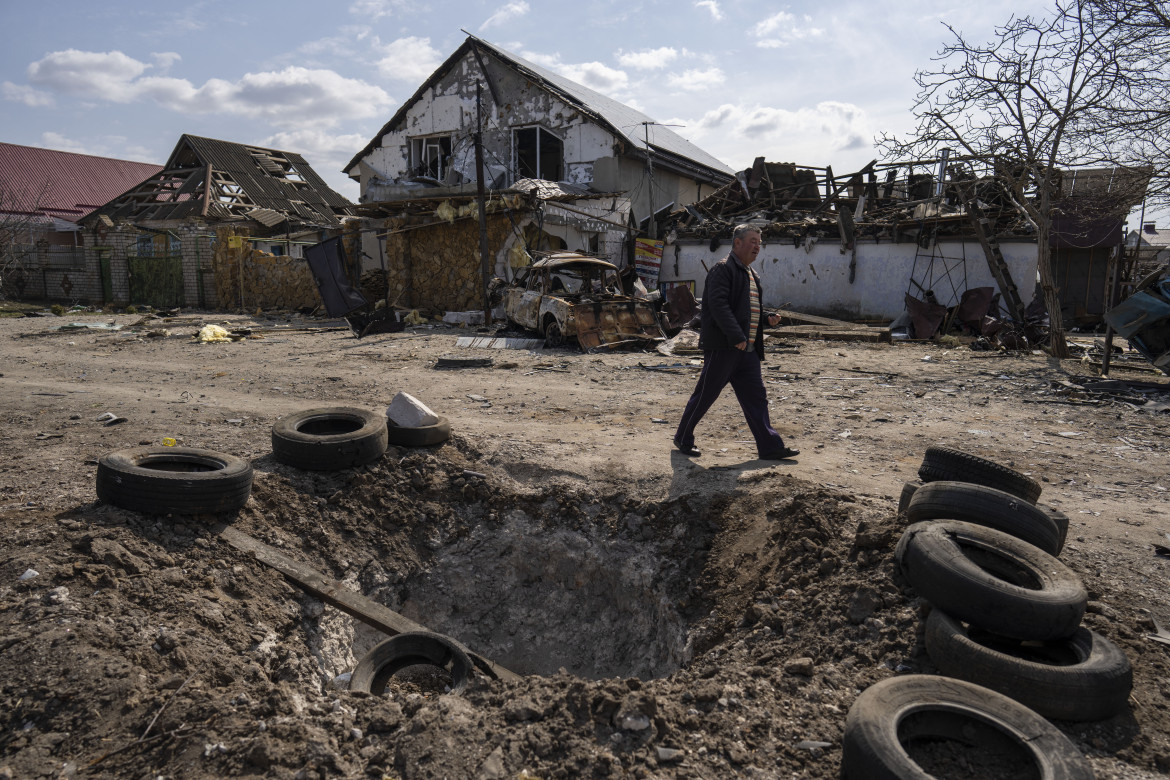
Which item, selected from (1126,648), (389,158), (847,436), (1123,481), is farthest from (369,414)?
(389,158)

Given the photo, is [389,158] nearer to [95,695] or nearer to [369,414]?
[369,414]

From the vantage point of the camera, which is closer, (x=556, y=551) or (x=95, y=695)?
(x=95, y=695)

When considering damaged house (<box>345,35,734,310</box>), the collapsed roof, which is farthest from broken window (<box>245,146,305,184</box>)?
the collapsed roof

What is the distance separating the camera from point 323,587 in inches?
157

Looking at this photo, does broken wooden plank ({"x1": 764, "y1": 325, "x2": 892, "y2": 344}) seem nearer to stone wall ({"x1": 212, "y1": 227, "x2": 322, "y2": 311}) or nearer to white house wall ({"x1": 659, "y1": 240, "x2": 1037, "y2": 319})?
white house wall ({"x1": 659, "y1": 240, "x2": 1037, "y2": 319})

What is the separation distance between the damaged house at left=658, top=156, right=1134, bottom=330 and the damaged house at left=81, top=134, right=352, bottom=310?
1303 cm

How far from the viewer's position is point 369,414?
5.48 m

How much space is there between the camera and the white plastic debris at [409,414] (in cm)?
542

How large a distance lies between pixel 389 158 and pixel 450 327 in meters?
11.4

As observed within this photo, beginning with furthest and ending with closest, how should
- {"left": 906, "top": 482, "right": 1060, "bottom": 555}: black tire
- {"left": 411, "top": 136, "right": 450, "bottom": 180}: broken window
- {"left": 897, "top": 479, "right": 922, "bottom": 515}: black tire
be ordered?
{"left": 411, "top": 136, "right": 450, "bottom": 180}: broken window → {"left": 897, "top": 479, "right": 922, "bottom": 515}: black tire → {"left": 906, "top": 482, "right": 1060, "bottom": 555}: black tire

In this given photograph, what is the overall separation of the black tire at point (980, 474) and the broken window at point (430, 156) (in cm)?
2237

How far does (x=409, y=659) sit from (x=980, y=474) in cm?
326

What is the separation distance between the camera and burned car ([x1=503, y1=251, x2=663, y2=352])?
12.7m

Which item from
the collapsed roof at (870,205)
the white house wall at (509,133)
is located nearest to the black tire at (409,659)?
the collapsed roof at (870,205)
